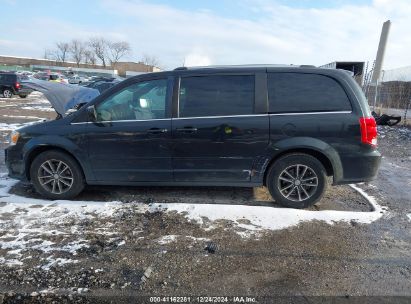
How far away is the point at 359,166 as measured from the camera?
Result: 189 inches

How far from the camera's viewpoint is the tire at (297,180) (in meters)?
4.87

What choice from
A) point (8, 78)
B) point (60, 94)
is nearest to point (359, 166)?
point (60, 94)

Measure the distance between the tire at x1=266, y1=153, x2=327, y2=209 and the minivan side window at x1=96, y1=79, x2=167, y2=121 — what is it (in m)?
1.84

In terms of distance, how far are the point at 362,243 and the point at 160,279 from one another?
232cm

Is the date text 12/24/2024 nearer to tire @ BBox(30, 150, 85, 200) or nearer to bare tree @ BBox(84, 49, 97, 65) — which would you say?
tire @ BBox(30, 150, 85, 200)

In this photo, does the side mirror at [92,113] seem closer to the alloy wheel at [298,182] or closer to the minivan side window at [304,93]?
the minivan side window at [304,93]

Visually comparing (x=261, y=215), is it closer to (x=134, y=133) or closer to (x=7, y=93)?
(x=134, y=133)

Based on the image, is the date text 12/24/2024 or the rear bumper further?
the rear bumper

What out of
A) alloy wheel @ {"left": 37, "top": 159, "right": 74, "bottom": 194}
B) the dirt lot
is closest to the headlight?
alloy wheel @ {"left": 37, "top": 159, "right": 74, "bottom": 194}

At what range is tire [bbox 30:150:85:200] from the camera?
5.14 meters

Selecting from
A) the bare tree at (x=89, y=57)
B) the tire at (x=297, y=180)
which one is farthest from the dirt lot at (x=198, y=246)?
the bare tree at (x=89, y=57)

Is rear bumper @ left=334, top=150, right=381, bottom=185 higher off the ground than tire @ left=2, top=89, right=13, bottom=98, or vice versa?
rear bumper @ left=334, top=150, right=381, bottom=185

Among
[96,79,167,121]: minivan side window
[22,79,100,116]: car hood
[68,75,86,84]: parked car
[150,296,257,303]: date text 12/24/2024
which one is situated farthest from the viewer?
[68,75,86,84]: parked car

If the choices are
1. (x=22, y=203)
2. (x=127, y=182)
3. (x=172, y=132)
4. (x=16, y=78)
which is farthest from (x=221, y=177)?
(x=16, y=78)
